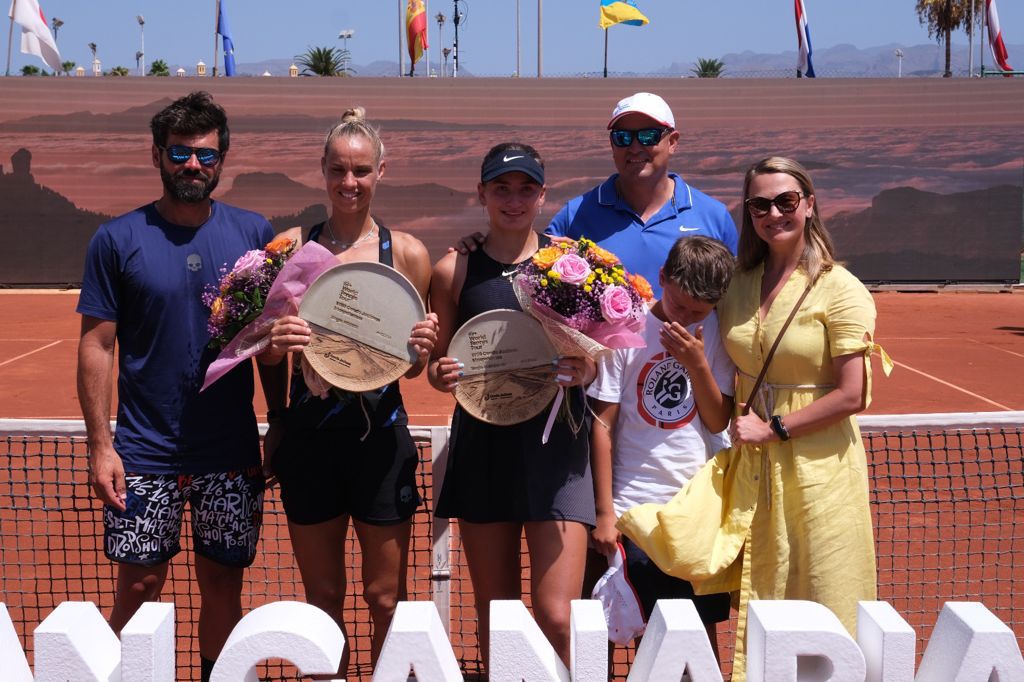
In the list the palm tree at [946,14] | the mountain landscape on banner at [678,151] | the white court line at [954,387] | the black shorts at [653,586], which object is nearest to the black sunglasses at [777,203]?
the black shorts at [653,586]

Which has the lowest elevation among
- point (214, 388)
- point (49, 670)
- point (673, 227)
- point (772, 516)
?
point (49, 670)

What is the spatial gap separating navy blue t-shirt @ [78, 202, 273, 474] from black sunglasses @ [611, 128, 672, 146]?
149 centimetres

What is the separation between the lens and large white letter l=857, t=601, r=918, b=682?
2719 mm

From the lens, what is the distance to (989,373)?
13.7 meters

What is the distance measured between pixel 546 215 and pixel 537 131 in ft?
8.14

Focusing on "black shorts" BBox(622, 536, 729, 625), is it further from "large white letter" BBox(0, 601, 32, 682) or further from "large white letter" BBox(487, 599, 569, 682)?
"large white letter" BBox(0, 601, 32, 682)

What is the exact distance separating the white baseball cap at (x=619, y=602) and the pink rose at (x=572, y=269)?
98cm

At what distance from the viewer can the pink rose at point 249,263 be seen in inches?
130

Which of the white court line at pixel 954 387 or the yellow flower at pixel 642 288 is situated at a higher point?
the yellow flower at pixel 642 288

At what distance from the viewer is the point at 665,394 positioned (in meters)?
3.40

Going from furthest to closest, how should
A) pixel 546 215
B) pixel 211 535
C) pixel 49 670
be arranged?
pixel 546 215 → pixel 211 535 → pixel 49 670

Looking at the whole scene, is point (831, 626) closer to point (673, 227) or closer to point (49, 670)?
point (673, 227)

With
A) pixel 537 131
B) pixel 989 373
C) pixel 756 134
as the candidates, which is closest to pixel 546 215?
pixel 537 131

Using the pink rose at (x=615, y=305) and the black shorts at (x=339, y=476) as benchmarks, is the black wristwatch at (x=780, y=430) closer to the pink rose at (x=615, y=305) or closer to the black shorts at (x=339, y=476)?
the pink rose at (x=615, y=305)
